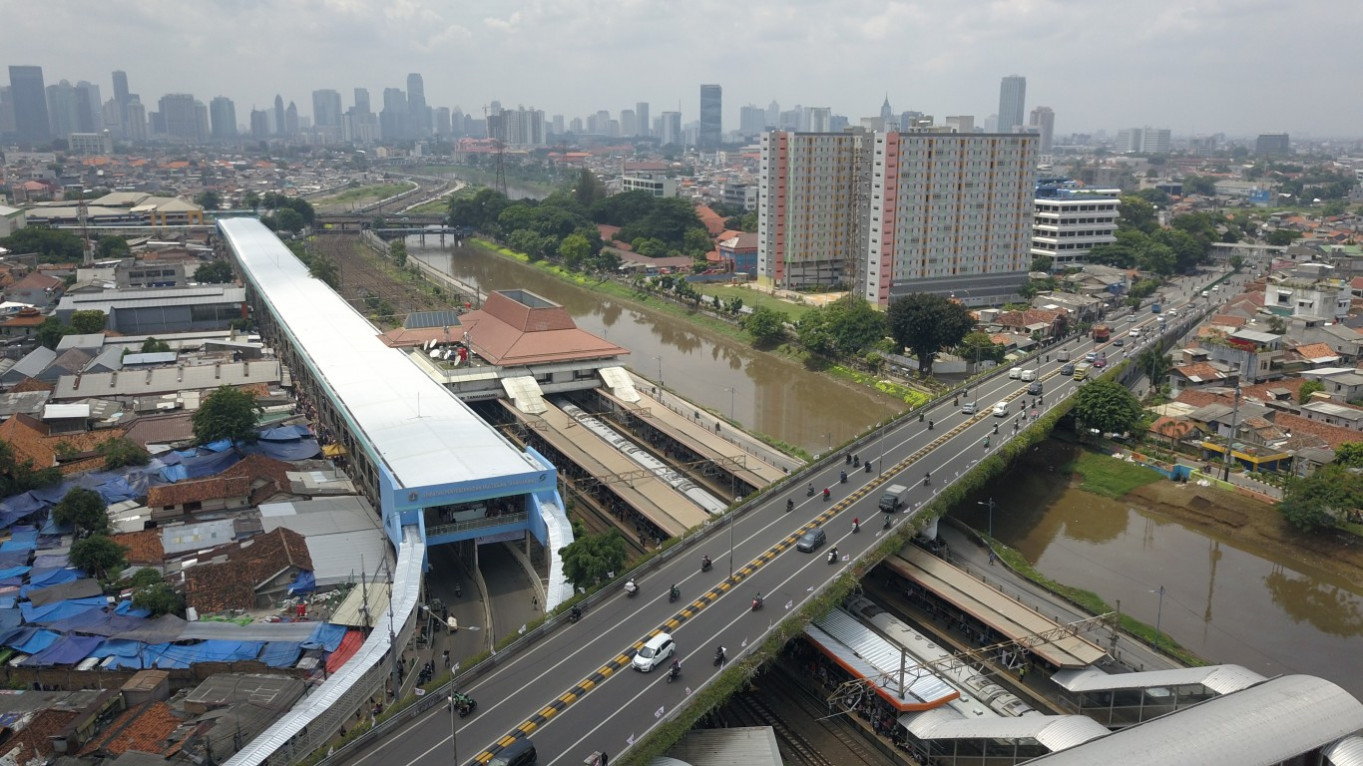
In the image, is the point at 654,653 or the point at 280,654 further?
the point at 280,654

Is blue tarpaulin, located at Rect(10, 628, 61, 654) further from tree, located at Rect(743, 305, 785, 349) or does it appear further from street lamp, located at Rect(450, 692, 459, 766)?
tree, located at Rect(743, 305, 785, 349)

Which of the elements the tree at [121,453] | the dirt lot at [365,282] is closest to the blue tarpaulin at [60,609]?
the tree at [121,453]

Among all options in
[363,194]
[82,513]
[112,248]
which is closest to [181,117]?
[363,194]

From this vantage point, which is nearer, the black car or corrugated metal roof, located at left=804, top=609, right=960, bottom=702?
corrugated metal roof, located at left=804, top=609, right=960, bottom=702

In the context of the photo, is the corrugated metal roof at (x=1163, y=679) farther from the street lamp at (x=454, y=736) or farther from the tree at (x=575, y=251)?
the tree at (x=575, y=251)

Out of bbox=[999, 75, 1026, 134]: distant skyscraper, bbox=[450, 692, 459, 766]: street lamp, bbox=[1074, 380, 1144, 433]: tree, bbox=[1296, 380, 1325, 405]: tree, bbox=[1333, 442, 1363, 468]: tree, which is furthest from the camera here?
bbox=[999, 75, 1026, 134]: distant skyscraper

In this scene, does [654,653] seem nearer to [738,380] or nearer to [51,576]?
[51,576]

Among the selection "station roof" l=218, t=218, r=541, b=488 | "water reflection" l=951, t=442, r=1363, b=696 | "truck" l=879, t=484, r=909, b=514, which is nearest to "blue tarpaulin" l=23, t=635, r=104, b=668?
"station roof" l=218, t=218, r=541, b=488
